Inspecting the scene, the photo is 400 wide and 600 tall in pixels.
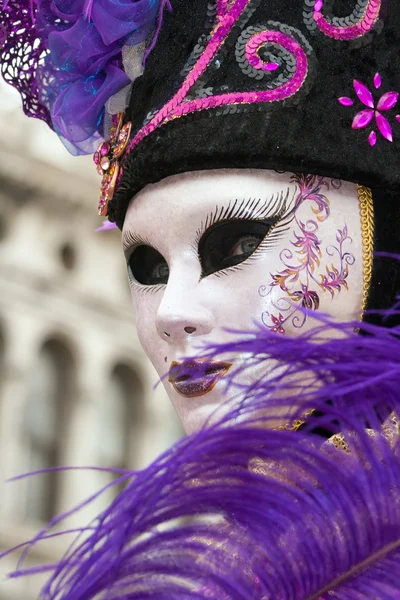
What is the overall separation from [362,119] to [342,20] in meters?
0.16

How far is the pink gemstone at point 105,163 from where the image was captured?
1.86m

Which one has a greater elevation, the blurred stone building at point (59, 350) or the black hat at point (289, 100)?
the black hat at point (289, 100)

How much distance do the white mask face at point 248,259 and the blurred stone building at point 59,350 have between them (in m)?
6.98

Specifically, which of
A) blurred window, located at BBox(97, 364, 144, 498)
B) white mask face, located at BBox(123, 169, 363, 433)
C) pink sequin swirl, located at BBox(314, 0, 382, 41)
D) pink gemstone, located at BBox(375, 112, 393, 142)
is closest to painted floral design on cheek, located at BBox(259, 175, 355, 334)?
white mask face, located at BBox(123, 169, 363, 433)

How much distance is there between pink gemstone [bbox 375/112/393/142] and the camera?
1614mm

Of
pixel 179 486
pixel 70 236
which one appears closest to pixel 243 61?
pixel 179 486

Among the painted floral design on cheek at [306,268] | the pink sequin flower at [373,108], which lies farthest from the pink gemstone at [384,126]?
the painted floral design on cheek at [306,268]

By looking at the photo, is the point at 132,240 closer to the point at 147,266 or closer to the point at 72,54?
the point at 147,266

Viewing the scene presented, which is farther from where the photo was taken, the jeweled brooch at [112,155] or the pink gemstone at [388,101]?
the jeweled brooch at [112,155]

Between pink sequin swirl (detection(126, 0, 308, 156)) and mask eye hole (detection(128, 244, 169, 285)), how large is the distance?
6.6 inches

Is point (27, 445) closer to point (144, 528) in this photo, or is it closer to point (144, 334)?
point (144, 334)

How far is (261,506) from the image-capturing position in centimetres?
120

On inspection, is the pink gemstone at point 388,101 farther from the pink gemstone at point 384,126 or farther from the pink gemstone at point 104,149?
the pink gemstone at point 104,149

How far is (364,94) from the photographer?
1.64 m
